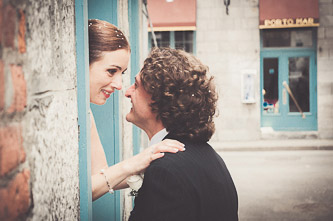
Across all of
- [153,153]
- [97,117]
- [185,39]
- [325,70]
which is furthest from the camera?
[185,39]

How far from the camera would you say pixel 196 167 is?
5.40 feet

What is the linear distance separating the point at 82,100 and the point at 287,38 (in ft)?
39.9

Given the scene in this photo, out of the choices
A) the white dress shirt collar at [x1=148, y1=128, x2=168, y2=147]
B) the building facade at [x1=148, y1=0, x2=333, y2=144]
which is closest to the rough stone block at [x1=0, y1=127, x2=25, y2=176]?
the white dress shirt collar at [x1=148, y1=128, x2=168, y2=147]

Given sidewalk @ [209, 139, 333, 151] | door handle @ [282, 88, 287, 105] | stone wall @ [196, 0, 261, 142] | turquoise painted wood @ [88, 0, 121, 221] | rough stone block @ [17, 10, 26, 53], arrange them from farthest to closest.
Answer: door handle @ [282, 88, 287, 105]
stone wall @ [196, 0, 261, 142]
sidewalk @ [209, 139, 333, 151]
turquoise painted wood @ [88, 0, 121, 221]
rough stone block @ [17, 10, 26, 53]

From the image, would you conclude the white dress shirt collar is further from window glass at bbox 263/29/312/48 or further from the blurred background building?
window glass at bbox 263/29/312/48

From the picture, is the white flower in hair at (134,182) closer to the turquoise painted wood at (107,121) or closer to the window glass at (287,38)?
the turquoise painted wood at (107,121)

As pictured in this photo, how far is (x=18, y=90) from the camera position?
87cm

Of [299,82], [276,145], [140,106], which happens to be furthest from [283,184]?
[299,82]

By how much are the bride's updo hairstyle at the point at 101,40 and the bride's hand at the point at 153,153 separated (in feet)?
2.84

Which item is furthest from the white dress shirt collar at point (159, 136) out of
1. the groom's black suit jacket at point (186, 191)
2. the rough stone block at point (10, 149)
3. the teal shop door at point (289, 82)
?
the teal shop door at point (289, 82)

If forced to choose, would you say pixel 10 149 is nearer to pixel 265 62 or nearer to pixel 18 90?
pixel 18 90

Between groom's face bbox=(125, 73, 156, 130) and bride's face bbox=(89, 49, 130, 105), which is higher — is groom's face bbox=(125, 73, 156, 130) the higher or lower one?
the lower one

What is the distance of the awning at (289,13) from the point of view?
11.9 m

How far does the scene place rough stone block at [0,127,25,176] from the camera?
0.78m
